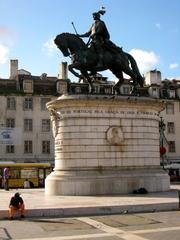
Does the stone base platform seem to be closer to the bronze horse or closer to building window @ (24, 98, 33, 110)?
the bronze horse

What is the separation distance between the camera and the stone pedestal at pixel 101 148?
2397 centimetres

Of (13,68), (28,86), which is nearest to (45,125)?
(28,86)

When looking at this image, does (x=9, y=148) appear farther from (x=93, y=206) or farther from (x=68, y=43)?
(x=93, y=206)

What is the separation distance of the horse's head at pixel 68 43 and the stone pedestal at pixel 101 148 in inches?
116

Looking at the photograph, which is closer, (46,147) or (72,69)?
(72,69)

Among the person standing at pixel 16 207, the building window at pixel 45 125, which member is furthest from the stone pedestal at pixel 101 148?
the building window at pixel 45 125

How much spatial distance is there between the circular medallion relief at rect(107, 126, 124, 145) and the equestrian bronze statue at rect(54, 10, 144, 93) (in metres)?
2.89

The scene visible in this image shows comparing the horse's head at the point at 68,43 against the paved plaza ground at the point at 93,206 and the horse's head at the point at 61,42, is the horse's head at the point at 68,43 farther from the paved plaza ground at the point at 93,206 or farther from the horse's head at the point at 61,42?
the paved plaza ground at the point at 93,206

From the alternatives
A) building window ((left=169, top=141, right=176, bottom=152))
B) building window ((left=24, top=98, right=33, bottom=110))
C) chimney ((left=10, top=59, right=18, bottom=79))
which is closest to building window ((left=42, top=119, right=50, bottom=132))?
building window ((left=24, top=98, right=33, bottom=110))

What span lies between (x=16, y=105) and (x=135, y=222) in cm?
4598

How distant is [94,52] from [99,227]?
1361cm

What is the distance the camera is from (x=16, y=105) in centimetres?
5997

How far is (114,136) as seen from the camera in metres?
24.7

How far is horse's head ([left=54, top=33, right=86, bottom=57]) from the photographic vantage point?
26.0m
